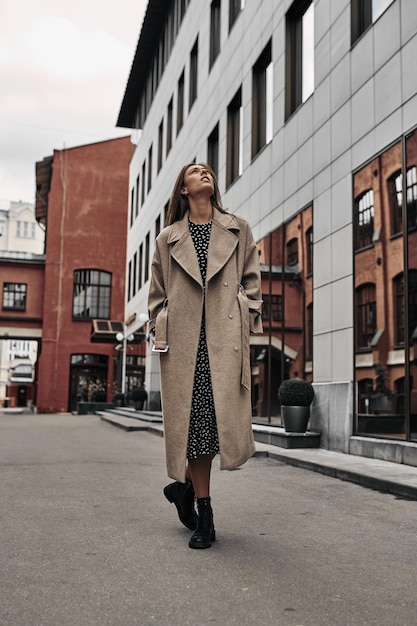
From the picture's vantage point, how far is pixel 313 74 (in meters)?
12.1

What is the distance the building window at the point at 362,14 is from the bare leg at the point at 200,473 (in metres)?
7.91

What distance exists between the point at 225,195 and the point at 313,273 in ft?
21.9

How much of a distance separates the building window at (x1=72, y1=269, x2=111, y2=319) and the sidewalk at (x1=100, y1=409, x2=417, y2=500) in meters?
30.3

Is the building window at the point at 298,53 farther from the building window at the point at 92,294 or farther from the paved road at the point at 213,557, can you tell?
the building window at the point at 92,294

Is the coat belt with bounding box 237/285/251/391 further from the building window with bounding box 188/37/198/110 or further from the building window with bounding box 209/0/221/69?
the building window with bounding box 188/37/198/110

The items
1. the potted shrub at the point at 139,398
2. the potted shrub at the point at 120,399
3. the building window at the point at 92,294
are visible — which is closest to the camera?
the potted shrub at the point at 139,398

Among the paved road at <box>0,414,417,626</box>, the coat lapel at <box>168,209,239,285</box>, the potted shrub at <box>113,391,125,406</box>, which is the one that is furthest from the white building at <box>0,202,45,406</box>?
the coat lapel at <box>168,209,239,285</box>

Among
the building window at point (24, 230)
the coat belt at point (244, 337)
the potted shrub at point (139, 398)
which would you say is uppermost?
the building window at point (24, 230)

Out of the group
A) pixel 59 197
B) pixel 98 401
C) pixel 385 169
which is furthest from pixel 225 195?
pixel 59 197

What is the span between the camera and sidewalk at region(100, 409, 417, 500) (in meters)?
6.25

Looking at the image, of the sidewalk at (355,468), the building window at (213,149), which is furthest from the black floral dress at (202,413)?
the building window at (213,149)

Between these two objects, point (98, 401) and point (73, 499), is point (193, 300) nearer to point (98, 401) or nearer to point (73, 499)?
point (73, 499)

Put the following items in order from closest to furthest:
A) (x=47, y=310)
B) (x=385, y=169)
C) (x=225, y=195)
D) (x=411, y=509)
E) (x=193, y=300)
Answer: (x=193, y=300)
(x=411, y=509)
(x=385, y=169)
(x=225, y=195)
(x=47, y=310)

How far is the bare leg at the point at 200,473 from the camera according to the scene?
13.0 feet
